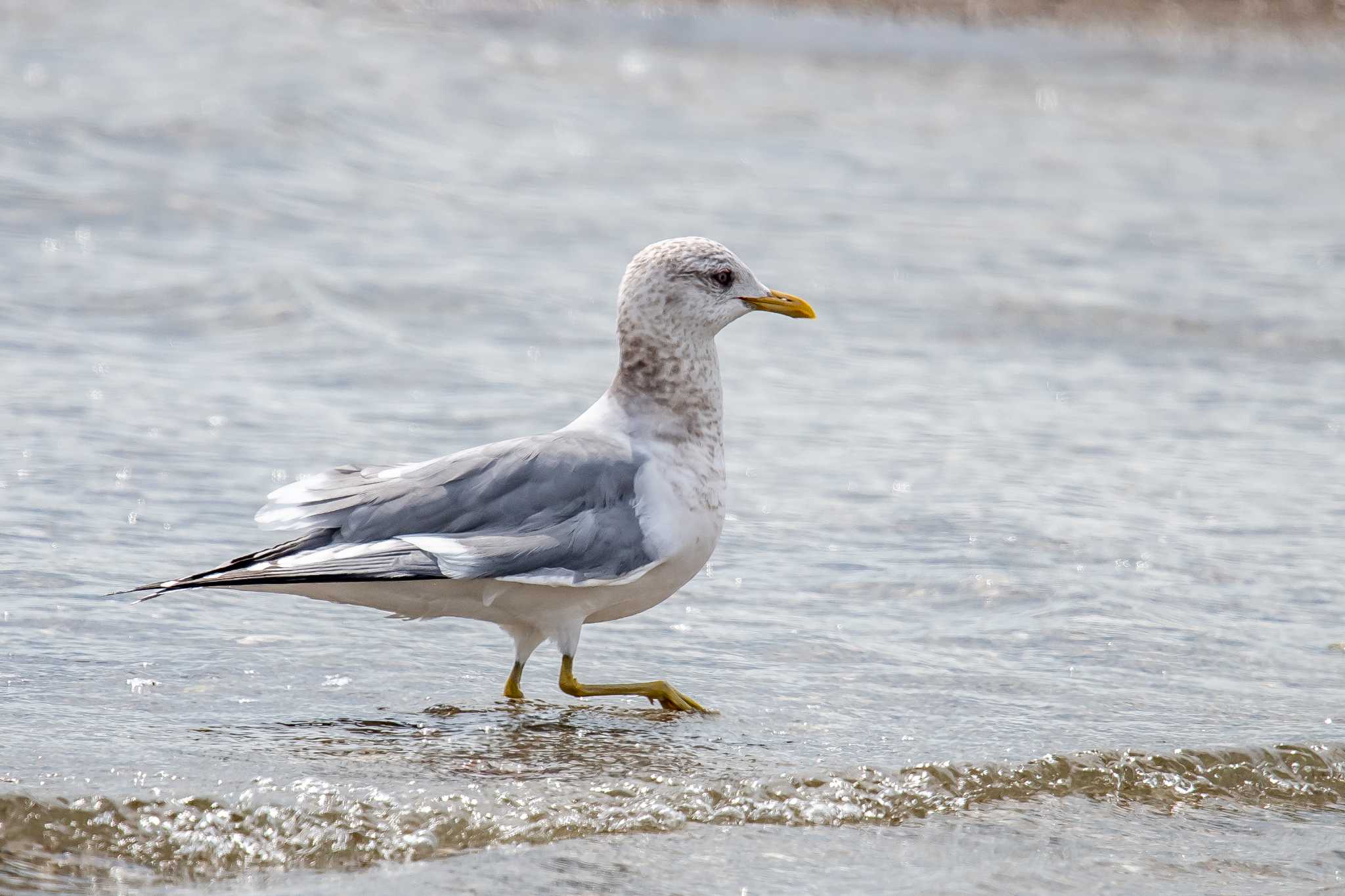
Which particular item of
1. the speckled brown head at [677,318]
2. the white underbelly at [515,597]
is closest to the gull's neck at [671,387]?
the speckled brown head at [677,318]

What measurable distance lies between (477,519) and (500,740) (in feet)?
1.85

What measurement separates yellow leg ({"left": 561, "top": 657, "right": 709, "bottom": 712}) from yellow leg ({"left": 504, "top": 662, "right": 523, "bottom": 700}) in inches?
5.1

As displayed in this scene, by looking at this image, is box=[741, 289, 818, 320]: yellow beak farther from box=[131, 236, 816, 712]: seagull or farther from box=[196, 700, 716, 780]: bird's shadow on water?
box=[196, 700, 716, 780]: bird's shadow on water

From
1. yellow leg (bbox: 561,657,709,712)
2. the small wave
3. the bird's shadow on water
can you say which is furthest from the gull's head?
the small wave

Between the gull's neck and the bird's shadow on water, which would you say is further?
the gull's neck

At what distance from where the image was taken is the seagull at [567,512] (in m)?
4.51

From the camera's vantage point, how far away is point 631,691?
490 centimetres

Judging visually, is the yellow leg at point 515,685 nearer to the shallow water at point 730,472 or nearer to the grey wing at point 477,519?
the shallow water at point 730,472

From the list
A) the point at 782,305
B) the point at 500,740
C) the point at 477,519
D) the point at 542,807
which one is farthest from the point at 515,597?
the point at 782,305

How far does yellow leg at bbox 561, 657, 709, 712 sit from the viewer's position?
489cm

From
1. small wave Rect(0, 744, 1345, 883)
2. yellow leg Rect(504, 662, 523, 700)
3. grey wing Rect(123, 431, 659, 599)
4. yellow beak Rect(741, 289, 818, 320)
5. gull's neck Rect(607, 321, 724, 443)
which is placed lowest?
small wave Rect(0, 744, 1345, 883)

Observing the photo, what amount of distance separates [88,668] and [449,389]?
3.65m

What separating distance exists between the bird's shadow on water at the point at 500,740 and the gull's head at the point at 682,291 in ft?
3.47

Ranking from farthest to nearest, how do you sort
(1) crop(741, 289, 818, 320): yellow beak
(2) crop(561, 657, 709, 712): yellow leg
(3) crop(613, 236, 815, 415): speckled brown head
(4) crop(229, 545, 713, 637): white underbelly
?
(1) crop(741, 289, 818, 320): yellow beak → (3) crop(613, 236, 815, 415): speckled brown head → (2) crop(561, 657, 709, 712): yellow leg → (4) crop(229, 545, 713, 637): white underbelly
